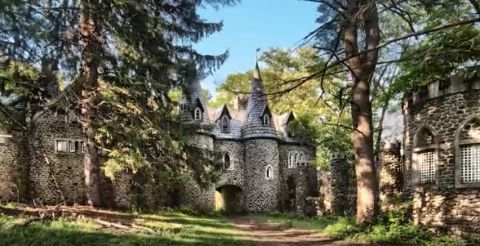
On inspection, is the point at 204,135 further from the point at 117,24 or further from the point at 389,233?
the point at 389,233

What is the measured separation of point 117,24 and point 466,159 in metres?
10.2

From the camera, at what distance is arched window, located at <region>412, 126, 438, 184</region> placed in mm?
10969

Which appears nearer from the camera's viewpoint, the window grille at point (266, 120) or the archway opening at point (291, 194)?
the window grille at point (266, 120)

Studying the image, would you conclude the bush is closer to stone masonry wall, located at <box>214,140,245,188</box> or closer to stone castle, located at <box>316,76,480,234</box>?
stone castle, located at <box>316,76,480,234</box>

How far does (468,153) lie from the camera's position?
10164mm

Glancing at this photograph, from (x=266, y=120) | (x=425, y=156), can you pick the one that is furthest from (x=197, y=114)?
(x=425, y=156)

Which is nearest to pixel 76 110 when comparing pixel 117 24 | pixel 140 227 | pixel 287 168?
pixel 117 24

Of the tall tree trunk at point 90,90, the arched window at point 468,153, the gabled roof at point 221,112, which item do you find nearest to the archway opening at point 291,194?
the gabled roof at point 221,112

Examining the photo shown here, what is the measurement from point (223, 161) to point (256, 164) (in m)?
2.41

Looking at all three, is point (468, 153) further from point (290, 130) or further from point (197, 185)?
point (290, 130)

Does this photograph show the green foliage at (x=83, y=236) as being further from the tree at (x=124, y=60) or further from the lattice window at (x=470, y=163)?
the lattice window at (x=470, y=163)

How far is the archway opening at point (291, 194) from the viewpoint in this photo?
26.8 metres

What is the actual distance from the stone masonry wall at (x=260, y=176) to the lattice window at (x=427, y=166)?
49.4 ft

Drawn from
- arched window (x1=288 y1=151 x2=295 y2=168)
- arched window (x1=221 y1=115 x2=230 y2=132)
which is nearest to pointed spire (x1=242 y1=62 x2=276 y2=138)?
arched window (x1=221 y1=115 x2=230 y2=132)
